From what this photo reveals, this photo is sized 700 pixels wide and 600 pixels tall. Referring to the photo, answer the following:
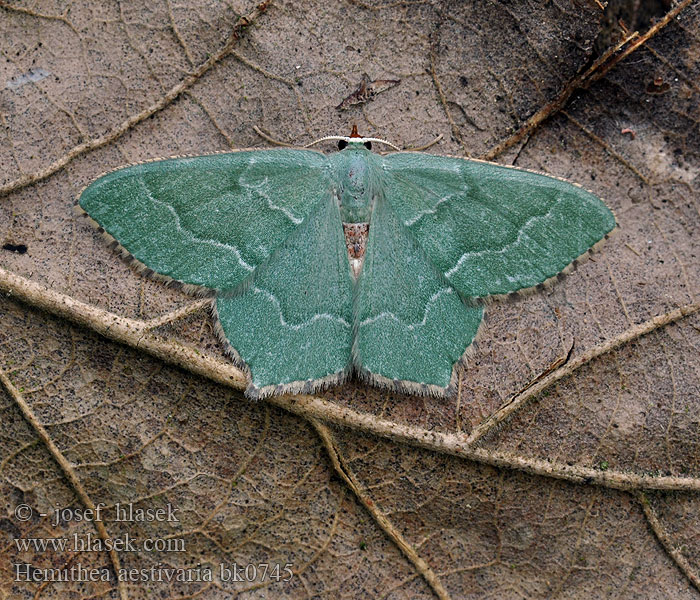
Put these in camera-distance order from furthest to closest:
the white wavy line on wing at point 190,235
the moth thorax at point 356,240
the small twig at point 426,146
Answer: the small twig at point 426,146 → the moth thorax at point 356,240 → the white wavy line on wing at point 190,235

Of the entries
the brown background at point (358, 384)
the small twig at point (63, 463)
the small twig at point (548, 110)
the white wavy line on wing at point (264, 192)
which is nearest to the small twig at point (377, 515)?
the brown background at point (358, 384)

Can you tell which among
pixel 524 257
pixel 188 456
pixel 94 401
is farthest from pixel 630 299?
pixel 94 401

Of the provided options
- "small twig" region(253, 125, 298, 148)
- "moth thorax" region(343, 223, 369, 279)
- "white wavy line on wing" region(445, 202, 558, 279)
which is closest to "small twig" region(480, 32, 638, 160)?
"white wavy line on wing" region(445, 202, 558, 279)

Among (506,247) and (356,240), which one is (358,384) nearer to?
(356,240)

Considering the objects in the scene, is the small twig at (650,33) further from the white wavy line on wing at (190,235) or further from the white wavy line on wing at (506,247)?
the white wavy line on wing at (190,235)

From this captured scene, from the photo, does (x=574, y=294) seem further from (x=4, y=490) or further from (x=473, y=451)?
(x=4, y=490)

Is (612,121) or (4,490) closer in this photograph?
(4,490)

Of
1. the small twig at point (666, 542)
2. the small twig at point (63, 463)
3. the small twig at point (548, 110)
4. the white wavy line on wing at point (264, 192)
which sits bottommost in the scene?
the small twig at point (63, 463)
